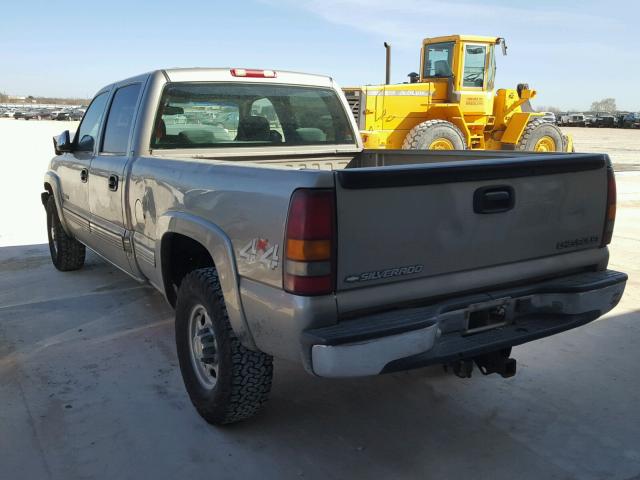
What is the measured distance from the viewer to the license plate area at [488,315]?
2705 millimetres

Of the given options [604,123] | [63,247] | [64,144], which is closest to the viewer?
[64,144]

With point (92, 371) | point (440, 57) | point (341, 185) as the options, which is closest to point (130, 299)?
point (92, 371)

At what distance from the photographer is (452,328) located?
265cm

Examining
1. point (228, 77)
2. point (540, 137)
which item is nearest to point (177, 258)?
point (228, 77)

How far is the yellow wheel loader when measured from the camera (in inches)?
504

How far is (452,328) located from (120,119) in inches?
120

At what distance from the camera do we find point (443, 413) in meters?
3.27

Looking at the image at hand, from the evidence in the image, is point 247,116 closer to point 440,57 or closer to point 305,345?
point 305,345

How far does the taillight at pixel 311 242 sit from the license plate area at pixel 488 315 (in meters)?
0.73

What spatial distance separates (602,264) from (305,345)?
5.96ft

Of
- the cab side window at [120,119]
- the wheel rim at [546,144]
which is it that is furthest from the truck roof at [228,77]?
the wheel rim at [546,144]

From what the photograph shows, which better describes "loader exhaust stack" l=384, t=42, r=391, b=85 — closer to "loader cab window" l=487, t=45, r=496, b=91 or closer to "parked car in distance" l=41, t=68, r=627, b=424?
"loader cab window" l=487, t=45, r=496, b=91

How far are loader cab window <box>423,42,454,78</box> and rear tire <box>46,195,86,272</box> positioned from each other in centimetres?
965

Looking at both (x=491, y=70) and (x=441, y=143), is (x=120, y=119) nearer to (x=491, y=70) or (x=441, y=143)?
(x=441, y=143)
